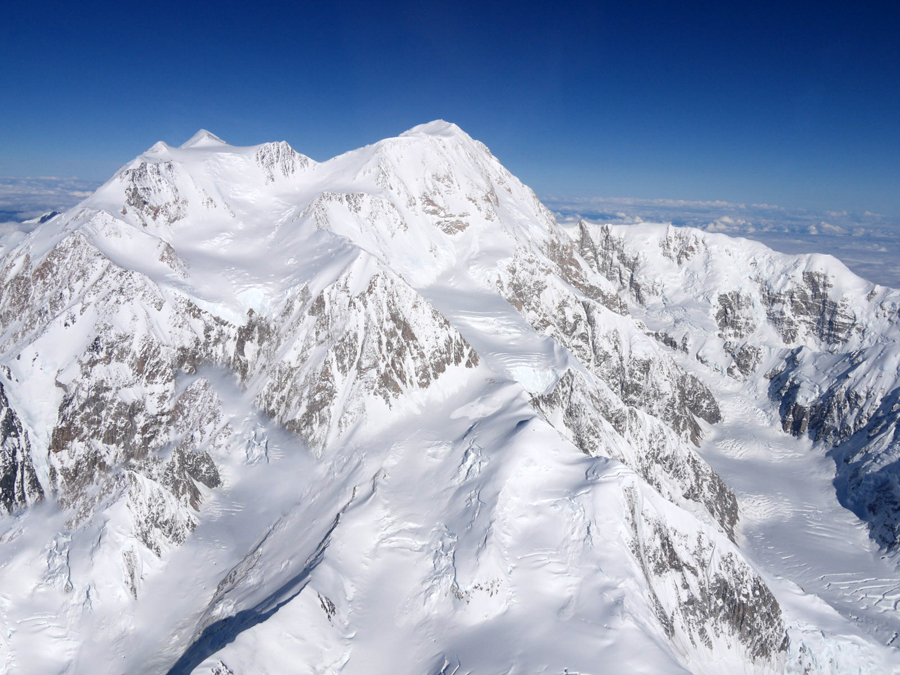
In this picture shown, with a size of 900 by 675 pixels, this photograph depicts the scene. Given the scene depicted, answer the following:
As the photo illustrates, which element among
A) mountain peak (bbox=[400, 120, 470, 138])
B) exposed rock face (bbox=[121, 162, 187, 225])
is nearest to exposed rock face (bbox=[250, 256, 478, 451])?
exposed rock face (bbox=[121, 162, 187, 225])

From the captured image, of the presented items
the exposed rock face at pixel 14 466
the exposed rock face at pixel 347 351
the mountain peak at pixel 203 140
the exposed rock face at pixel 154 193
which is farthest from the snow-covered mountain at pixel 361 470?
the mountain peak at pixel 203 140

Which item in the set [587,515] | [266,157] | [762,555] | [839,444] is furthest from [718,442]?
[266,157]

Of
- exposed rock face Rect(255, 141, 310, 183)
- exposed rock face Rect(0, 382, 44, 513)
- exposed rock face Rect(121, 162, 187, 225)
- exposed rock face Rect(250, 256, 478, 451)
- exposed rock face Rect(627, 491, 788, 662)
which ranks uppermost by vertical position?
exposed rock face Rect(255, 141, 310, 183)

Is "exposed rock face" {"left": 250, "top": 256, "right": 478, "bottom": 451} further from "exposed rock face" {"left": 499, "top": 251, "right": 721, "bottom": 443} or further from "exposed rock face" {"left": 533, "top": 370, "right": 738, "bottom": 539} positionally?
"exposed rock face" {"left": 499, "top": 251, "right": 721, "bottom": 443}

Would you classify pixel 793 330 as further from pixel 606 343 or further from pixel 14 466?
pixel 14 466

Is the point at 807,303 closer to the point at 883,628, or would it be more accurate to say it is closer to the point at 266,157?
the point at 883,628

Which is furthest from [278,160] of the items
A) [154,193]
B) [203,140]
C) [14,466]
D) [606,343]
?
[606,343]
